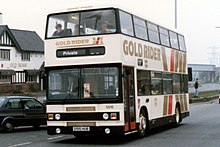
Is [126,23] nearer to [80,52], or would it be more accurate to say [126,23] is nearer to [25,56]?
[80,52]

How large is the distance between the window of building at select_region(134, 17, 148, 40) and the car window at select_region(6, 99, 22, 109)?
19.1 ft

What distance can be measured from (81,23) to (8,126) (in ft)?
19.9

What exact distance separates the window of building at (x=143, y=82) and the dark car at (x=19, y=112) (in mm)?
5159

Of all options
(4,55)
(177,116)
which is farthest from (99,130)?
(4,55)

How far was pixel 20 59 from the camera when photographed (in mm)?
72750

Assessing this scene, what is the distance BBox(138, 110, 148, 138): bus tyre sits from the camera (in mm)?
15590

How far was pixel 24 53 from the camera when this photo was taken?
73.8m

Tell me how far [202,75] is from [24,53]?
88480 millimetres

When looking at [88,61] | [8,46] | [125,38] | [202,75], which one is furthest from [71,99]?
[202,75]

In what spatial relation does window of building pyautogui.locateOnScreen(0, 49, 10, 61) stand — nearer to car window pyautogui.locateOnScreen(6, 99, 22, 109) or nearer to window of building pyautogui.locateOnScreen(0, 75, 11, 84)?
window of building pyautogui.locateOnScreen(0, 75, 11, 84)

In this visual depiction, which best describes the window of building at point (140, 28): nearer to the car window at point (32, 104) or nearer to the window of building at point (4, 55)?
the car window at point (32, 104)

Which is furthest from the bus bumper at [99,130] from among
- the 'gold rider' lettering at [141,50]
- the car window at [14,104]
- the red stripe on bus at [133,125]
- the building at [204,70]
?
the building at [204,70]

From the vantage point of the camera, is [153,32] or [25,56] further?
[25,56]

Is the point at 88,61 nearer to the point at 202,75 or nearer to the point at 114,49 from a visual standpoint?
the point at 114,49
